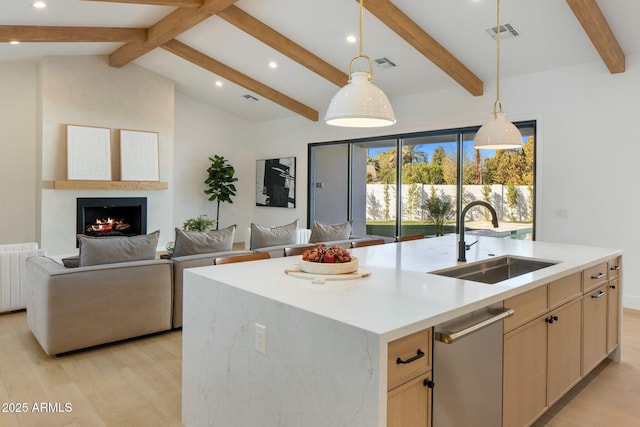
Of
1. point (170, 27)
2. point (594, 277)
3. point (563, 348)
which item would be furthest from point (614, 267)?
point (170, 27)

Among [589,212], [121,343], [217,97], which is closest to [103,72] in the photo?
[217,97]

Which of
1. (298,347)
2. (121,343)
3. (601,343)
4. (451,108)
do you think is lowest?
(121,343)

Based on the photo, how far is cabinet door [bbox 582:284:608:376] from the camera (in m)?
2.80

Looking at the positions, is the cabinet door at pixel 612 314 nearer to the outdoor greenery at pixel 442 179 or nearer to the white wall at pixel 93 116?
the outdoor greenery at pixel 442 179

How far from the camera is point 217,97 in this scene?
29.7 ft

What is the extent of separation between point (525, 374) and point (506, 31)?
4.05 metres

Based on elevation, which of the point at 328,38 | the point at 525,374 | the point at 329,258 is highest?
the point at 328,38

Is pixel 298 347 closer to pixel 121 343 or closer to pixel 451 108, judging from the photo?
pixel 121 343

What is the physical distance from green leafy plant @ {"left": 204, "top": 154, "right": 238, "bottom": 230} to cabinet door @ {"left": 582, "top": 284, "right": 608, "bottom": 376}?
7539mm

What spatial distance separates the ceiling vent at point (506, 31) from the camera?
473cm

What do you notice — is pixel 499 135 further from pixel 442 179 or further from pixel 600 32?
pixel 442 179

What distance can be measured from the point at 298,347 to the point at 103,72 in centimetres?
750

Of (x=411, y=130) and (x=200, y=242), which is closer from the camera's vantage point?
(x=200, y=242)

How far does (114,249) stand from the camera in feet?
12.2
